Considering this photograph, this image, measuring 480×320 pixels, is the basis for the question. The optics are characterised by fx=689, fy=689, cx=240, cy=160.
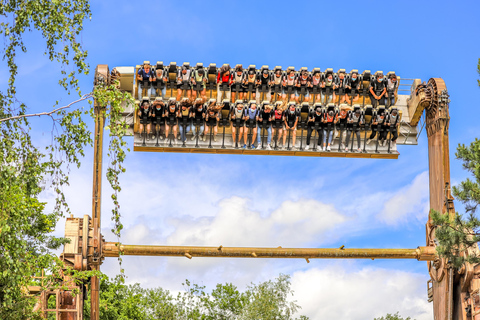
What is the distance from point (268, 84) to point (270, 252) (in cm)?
602

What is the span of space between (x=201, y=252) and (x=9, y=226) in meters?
8.81

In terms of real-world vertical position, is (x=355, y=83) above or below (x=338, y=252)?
above

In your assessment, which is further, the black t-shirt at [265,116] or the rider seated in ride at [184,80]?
the rider seated in ride at [184,80]

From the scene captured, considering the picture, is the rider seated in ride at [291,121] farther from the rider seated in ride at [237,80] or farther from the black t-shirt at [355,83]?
the black t-shirt at [355,83]

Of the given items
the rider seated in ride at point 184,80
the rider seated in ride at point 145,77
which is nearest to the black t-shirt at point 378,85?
the rider seated in ride at point 184,80

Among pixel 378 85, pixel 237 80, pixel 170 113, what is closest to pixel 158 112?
pixel 170 113

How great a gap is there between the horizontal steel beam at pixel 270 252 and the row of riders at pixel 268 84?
557 centimetres

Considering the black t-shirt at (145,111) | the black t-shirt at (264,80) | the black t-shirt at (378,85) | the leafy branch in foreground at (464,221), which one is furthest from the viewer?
the black t-shirt at (378,85)

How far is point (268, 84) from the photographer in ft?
74.2

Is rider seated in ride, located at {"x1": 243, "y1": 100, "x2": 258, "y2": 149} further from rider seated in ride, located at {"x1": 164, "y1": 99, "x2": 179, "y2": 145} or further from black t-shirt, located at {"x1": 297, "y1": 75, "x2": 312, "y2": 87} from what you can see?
rider seated in ride, located at {"x1": 164, "y1": 99, "x2": 179, "y2": 145}

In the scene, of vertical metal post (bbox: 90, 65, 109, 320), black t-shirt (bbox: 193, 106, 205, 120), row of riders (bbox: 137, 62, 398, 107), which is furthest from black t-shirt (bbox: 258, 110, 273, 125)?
vertical metal post (bbox: 90, 65, 109, 320)

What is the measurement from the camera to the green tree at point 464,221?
14805mm

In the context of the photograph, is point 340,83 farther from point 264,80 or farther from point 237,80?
point 237,80

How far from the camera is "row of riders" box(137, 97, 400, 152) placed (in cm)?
2195
